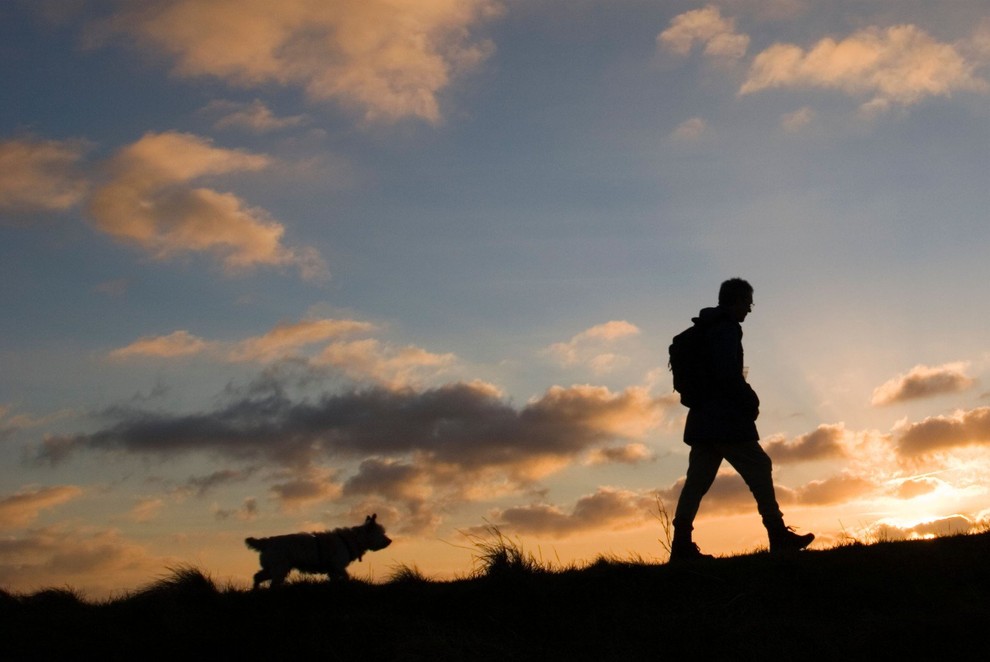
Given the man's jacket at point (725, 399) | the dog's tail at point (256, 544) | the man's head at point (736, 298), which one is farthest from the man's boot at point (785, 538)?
the dog's tail at point (256, 544)

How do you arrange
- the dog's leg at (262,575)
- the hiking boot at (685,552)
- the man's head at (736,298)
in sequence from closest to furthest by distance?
the hiking boot at (685,552) → the man's head at (736,298) → the dog's leg at (262,575)

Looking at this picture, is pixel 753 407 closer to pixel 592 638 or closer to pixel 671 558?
pixel 671 558

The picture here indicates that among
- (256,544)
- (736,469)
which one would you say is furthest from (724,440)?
(256,544)

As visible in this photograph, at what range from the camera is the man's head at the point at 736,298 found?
1045cm

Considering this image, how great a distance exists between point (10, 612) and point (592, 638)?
6328 mm

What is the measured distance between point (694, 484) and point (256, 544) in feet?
17.3

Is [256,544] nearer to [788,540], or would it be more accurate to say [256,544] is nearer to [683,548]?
[683,548]

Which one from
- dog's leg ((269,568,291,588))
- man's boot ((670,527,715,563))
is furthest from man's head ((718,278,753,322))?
dog's leg ((269,568,291,588))

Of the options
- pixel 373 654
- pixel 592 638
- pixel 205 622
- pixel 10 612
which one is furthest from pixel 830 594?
pixel 10 612

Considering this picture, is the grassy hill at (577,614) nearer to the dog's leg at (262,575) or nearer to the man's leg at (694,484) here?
the man's leg at (694,484)

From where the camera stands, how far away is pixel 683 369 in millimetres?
10352

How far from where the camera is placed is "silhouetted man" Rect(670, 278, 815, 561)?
1002cm

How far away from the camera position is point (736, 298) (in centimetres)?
1048

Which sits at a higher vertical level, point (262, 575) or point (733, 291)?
point (733, 291)
